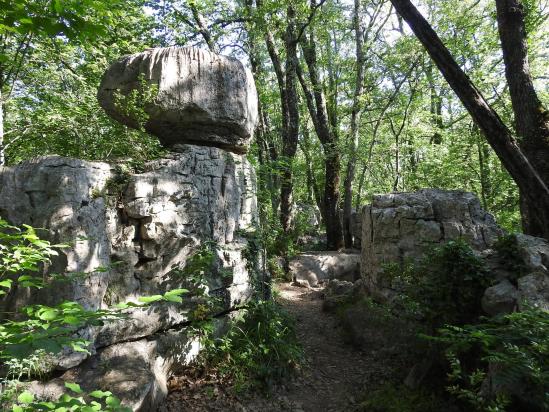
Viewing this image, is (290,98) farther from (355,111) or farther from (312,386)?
(312,386)

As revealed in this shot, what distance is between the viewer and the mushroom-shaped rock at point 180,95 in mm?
5578

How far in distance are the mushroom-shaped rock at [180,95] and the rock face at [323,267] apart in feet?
17.5

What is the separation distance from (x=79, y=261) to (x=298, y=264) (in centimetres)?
720

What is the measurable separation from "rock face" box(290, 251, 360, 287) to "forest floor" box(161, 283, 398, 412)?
10.6ft

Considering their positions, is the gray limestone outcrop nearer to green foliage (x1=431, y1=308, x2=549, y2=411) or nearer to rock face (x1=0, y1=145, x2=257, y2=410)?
green foliage (x1=431, y1=308, x2=549, y2=411)

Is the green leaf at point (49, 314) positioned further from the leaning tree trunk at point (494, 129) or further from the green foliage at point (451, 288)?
the leaning tree trunk at point (494, 129)

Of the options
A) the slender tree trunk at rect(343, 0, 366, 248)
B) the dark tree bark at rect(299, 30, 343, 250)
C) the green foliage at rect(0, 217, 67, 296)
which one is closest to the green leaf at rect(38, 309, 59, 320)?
the green foliage at rect(0, 217, 67, 296)

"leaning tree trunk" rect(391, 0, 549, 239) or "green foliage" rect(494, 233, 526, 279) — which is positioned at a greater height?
"leaning tree trunk" rect(391, 0, 549, 239)

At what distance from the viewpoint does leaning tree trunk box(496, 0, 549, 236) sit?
5.45 m

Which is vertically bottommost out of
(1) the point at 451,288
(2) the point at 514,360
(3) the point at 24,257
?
(2) the point at 514,360

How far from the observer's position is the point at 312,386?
5230 millimetres

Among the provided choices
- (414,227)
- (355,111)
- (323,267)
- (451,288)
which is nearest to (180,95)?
(451,288)

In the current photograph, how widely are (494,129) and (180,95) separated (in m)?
4.75

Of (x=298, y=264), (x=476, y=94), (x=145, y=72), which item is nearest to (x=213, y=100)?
(x=145, y=72)
